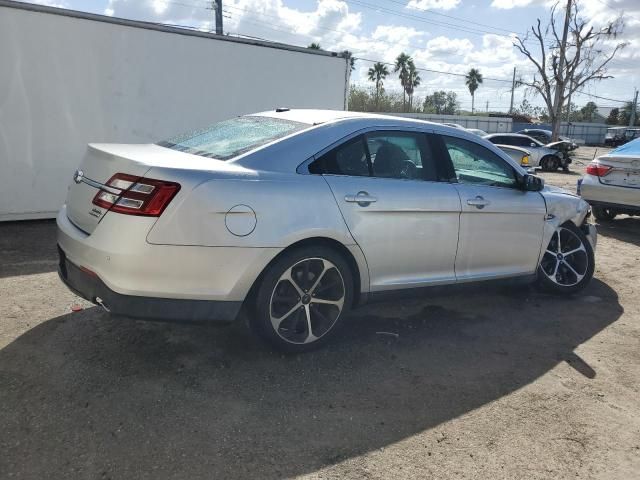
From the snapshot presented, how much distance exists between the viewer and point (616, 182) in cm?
809

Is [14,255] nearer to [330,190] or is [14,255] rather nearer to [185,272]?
[185,272]

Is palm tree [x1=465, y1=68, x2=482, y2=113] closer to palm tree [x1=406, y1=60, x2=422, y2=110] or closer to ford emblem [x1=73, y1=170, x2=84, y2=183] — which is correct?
palm tree [x1=406, y1=60, x2=422, y2=110]

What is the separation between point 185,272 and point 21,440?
1.13 meters

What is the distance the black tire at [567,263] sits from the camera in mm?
5109

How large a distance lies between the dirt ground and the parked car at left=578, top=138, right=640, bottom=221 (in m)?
3.89

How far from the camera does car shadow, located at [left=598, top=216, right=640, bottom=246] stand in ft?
26.5

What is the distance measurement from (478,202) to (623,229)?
5826 millimetres

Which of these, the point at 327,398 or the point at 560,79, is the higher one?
the point at 560,79

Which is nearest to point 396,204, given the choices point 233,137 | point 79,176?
point 233,137

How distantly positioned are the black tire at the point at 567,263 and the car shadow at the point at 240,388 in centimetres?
59

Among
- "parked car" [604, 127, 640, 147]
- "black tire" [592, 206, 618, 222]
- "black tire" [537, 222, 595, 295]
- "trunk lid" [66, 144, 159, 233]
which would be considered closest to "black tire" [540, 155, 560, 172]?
"black tire" [592, 206, 618, 222]

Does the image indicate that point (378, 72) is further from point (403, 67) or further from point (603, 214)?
point (603, 214)

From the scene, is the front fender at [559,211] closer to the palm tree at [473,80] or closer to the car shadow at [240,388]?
the car shadow at [240,388]

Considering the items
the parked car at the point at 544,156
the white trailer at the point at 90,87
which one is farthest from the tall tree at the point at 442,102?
the white trailer at the point at 90,87
